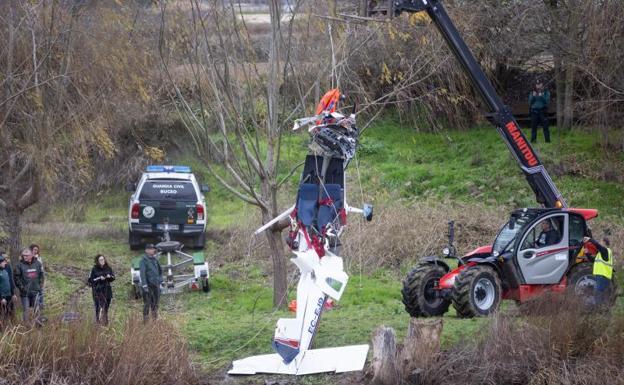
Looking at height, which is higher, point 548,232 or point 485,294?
point 548,232

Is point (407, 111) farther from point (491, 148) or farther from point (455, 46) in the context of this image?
point (455, 46)

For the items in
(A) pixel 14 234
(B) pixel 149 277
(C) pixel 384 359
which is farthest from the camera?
(A) pixel 14 234

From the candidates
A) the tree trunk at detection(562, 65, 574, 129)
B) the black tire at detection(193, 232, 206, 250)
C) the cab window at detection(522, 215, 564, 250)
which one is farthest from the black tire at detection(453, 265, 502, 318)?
the tree trunk at detection(562, 65, 574, 129)

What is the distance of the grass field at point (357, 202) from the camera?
14.2 m

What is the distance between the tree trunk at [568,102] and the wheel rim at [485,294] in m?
11.6

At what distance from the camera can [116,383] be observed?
11633mm

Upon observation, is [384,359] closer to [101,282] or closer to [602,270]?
[602,270]

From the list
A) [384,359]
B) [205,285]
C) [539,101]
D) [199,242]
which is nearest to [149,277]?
[205,285]

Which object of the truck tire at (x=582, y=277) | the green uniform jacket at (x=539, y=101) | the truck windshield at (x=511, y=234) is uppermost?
the green uniform jacket at (x=539, y=101)

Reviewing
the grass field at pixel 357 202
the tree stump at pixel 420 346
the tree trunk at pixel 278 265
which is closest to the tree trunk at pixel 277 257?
the tree trunk at pixel 278 265

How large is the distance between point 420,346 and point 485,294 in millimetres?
2734

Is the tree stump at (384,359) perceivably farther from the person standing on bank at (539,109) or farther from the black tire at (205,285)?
the person standing on bank at (539,109)

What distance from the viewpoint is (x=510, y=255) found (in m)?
14.6

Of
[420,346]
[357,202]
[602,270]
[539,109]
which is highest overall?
[539,109]
